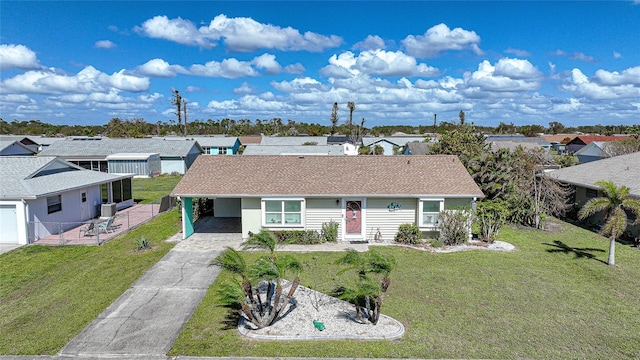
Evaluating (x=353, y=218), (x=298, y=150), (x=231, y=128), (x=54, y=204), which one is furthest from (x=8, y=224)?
(x=231, y=128)

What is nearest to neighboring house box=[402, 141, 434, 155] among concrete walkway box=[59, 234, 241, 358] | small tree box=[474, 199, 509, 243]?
small tree box=[474, 199, 509, 243]

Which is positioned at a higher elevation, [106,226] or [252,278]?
[252,278]

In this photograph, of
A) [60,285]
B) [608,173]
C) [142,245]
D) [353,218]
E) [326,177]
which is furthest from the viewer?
[608,173]

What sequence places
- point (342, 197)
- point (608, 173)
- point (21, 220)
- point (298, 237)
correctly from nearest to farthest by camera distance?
point (21, 220)
point (298, 237)
point (342, 197)
point (608, 173)

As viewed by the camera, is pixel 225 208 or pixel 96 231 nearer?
pixel 96 231

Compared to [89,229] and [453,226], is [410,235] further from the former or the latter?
[89,229]

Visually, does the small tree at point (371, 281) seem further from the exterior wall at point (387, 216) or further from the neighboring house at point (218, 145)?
the neighboring house at point (218, 145)

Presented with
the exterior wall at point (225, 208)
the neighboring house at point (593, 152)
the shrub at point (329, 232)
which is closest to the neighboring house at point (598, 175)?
the shrub at point (329, 232)

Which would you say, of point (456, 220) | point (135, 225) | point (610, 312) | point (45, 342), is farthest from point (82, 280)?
point (610, 312)
